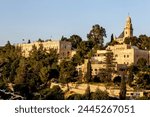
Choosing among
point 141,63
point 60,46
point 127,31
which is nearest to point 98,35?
point 127,31

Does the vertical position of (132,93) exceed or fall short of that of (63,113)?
it falls short

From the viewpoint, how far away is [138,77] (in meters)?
20.8

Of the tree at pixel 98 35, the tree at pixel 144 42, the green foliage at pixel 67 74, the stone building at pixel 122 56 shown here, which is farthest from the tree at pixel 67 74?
the tree at pixel 98 35

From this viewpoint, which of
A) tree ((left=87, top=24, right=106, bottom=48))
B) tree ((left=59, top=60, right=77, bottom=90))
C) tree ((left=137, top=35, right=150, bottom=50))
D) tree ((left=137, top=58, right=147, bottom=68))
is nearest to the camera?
tree ((left=59, top=60, right=77, bottom=90))

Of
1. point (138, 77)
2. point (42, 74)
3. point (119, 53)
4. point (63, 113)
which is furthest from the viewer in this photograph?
point (119, 53)

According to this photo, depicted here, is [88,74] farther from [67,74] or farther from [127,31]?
[127,31]

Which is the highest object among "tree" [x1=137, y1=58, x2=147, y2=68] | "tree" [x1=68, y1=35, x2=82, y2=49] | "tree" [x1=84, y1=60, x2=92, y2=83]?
"tree" [x1=68, y1=35, x2=82, y2=49]

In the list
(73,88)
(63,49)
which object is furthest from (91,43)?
(73,88)

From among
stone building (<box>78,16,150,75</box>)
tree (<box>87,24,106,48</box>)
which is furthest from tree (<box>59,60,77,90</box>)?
tree (<box>87,24,106,48</box>)

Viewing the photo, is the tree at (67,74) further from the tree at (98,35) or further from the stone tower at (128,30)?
the stone tower at (128,30)

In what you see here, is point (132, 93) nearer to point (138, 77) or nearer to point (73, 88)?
point (138, 77)

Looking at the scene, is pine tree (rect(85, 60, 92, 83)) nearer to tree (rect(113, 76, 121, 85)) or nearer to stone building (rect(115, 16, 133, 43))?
tree (rect(113, 76, 121, 85))

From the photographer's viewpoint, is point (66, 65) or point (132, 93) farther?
point (66, 65)

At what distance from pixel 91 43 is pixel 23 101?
95.5 ft
